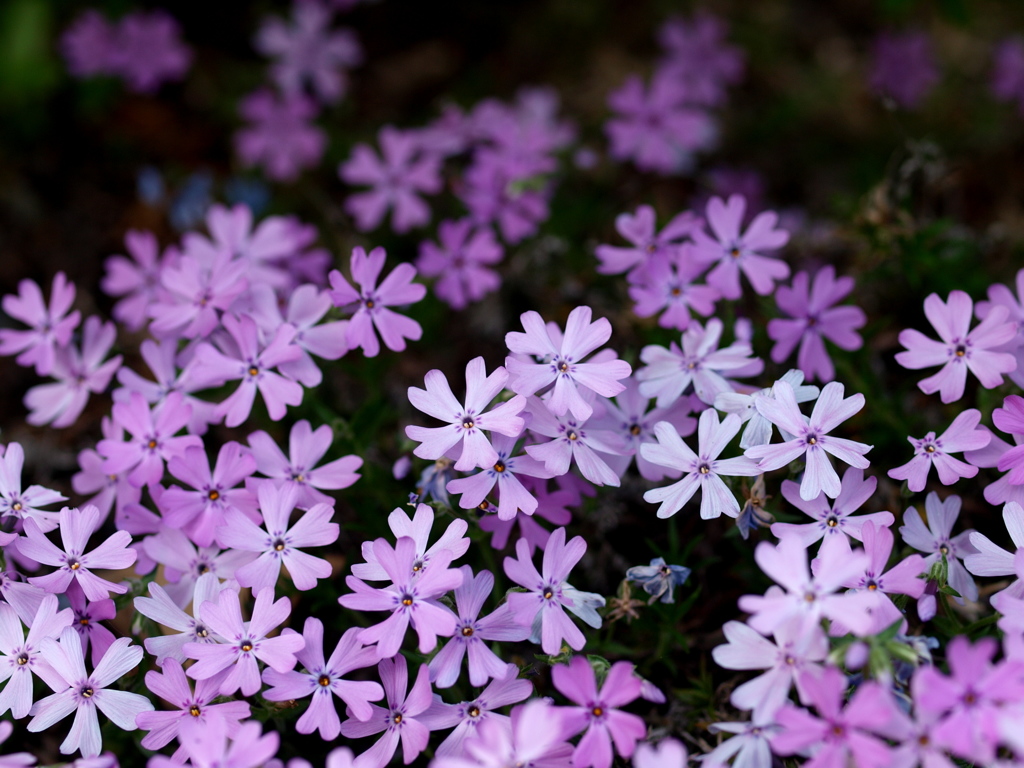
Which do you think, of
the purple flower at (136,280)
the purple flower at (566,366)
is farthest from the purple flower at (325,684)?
the purple flower at (136,280)

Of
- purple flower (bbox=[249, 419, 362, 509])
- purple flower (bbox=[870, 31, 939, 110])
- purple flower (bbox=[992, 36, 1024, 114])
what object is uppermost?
purple flower (bbox=[249, 419, 362, 509])

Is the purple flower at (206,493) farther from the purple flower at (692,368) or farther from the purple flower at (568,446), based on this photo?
the purple flower at (692,368)

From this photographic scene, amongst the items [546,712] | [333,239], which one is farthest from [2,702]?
[333,239]

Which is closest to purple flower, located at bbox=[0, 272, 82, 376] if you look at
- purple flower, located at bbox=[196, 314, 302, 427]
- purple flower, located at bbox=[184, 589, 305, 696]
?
purple flower, located at bbox=[196, 314, 302, 427]

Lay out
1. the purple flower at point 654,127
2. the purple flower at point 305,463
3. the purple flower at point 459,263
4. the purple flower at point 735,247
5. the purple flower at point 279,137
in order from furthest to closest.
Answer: the purple flower at point 279,137
the purple flower at point 654,127
the purple flower at point 459,263
the purple flower at point 735,247
the purple flower at point 305,463

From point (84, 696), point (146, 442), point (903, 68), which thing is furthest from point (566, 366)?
point (903, 68)

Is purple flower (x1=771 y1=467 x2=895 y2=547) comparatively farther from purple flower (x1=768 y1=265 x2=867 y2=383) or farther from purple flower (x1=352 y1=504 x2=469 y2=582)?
purple flower (x1=352 y1=504 x2=469 y2=582)

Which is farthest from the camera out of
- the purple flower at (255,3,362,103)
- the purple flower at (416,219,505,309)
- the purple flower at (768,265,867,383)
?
the purple flower at (255,3,362,103)

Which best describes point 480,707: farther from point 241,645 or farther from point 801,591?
point 801,591
